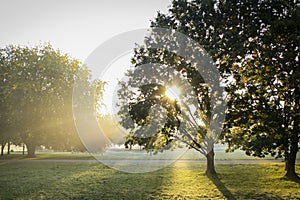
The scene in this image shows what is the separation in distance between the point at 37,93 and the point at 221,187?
1190 inches

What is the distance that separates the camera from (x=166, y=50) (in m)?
16.8

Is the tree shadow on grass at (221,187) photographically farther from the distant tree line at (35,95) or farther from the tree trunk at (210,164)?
the distant tree line at (35,95)

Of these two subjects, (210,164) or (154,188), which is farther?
(210,164)

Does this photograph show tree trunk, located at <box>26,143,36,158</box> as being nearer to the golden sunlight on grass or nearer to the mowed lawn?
the mowed lawn

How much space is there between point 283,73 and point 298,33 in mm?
2155

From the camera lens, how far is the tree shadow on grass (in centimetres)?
1290

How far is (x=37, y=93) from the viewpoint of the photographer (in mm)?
37875

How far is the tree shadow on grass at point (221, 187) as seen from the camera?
12898mm

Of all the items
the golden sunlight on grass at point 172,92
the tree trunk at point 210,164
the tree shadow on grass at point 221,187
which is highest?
the golden sunlight on grass at point 172,92

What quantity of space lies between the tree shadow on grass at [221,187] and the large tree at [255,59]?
2.44m

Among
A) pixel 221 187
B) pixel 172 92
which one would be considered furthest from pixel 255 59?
pixel 221 187

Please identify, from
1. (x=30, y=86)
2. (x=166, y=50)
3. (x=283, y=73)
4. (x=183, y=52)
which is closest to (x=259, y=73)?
(x=283, y=73)

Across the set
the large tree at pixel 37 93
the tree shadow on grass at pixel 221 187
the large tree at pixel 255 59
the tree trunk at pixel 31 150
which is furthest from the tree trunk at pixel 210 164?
the tree trunk at pixel 31 150

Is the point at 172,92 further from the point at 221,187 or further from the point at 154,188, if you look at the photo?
the point at 221,187
